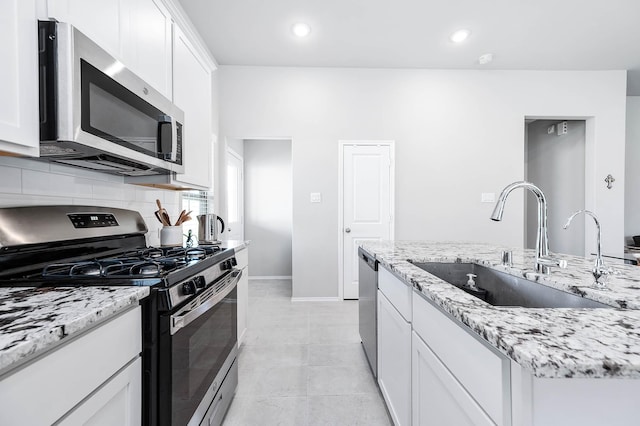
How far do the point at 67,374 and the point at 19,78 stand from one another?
0.86m

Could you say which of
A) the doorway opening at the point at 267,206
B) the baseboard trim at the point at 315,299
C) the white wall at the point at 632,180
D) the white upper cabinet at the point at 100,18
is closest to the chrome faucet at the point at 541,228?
the white upper cabinet at the point at 100,18

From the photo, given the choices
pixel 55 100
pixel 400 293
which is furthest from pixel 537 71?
pixel 55 100

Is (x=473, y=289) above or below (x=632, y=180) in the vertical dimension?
below

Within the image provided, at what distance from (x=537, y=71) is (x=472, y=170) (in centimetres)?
152

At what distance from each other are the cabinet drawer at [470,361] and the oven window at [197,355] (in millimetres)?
858

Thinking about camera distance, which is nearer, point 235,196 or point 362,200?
point 362,200

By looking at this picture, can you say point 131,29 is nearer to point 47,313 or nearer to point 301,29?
point 47,313

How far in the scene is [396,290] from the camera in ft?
4.52

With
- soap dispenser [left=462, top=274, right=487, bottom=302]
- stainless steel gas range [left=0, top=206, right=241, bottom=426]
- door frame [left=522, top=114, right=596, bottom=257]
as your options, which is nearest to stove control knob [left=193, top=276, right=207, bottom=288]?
stainless steel gas range [left=0, top=206, right=241, bottom=426]

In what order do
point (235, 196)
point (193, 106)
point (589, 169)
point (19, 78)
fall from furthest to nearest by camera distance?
point (235, 196), point (589, 169), point (193, 106), point (19, 78)

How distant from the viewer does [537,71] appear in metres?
3.76

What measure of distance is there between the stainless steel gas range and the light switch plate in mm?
3440

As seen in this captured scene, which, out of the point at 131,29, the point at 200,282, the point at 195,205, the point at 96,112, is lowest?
the point at 200,282

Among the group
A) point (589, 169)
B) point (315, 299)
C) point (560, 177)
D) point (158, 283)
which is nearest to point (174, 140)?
point (158, 283)
